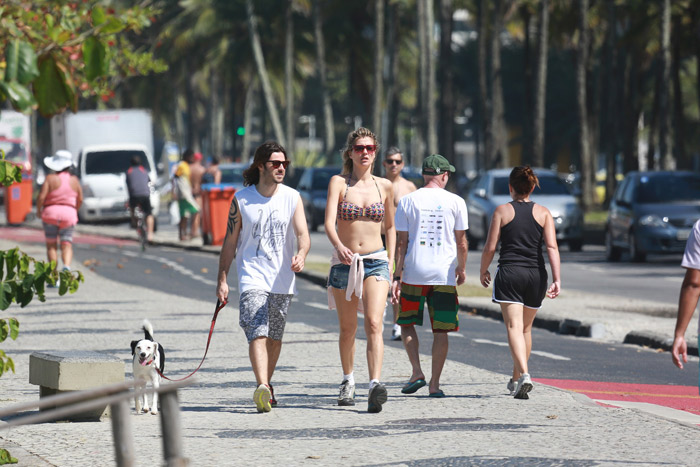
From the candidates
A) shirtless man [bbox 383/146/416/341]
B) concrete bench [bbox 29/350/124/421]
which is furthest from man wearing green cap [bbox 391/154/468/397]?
shirtless man [bbox 383/146/416/341]

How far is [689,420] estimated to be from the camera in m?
8.67

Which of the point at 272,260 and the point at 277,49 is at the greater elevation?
the point at 277,49

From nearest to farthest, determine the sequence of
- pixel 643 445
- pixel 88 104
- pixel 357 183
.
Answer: pixel 643 445 < pixel 357 183 < pixel 88 104

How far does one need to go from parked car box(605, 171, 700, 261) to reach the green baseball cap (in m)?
15.2

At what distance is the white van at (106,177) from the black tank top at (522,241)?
28.4 m

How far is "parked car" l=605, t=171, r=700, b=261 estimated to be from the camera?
24.8 metres

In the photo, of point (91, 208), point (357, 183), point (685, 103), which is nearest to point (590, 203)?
point (91, 208)

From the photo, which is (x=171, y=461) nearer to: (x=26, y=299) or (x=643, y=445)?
(x=26, y=299)

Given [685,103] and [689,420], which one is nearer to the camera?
[689,420]

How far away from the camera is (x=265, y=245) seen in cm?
909

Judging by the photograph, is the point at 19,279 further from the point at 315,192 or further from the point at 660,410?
the point at 315,192

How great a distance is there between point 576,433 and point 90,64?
14.2 feet

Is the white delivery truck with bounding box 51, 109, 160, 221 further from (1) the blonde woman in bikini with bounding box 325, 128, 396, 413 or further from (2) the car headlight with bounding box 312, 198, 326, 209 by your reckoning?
(1) the blonde woman in bikini with bounding box 325, 128, 396, 413

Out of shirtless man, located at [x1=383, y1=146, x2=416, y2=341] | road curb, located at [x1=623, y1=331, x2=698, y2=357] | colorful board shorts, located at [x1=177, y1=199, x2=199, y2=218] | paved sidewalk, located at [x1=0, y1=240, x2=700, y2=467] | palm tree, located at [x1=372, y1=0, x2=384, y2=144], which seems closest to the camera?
paved sidewalk, located at [x1=0, y1=240, x2=700, y2=467]
